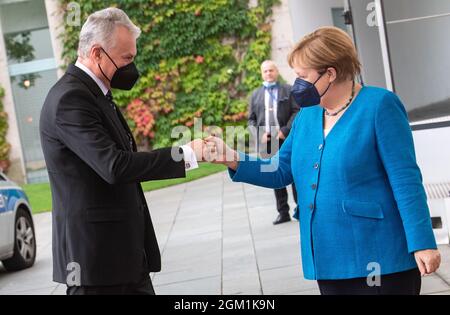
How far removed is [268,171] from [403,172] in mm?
758

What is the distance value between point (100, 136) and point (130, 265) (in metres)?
0.64

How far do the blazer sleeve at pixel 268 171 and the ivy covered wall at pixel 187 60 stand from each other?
17.8 meters

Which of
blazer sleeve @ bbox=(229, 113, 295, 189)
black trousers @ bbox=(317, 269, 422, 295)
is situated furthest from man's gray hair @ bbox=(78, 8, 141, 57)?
black trousers @ bbox=(317, 269, 422, 295)

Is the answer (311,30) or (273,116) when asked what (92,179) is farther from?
(311,30)

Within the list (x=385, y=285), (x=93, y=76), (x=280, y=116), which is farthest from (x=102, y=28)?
(x=280, y=116)

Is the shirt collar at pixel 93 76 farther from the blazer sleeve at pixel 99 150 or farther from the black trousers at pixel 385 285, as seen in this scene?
the black trousers at pixel 385 285

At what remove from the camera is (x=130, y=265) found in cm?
389

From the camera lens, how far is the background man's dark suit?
409 inches

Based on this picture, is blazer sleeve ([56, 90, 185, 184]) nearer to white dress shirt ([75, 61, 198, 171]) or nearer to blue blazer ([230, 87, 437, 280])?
white dress shirt ([75, 61, 198, 171])

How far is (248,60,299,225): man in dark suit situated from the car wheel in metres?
3.04

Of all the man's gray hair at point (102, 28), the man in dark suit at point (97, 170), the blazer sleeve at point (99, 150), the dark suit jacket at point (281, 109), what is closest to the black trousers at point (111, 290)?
the man in dark suit at point (97, 170)

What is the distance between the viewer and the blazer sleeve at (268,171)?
4027 millimetres
